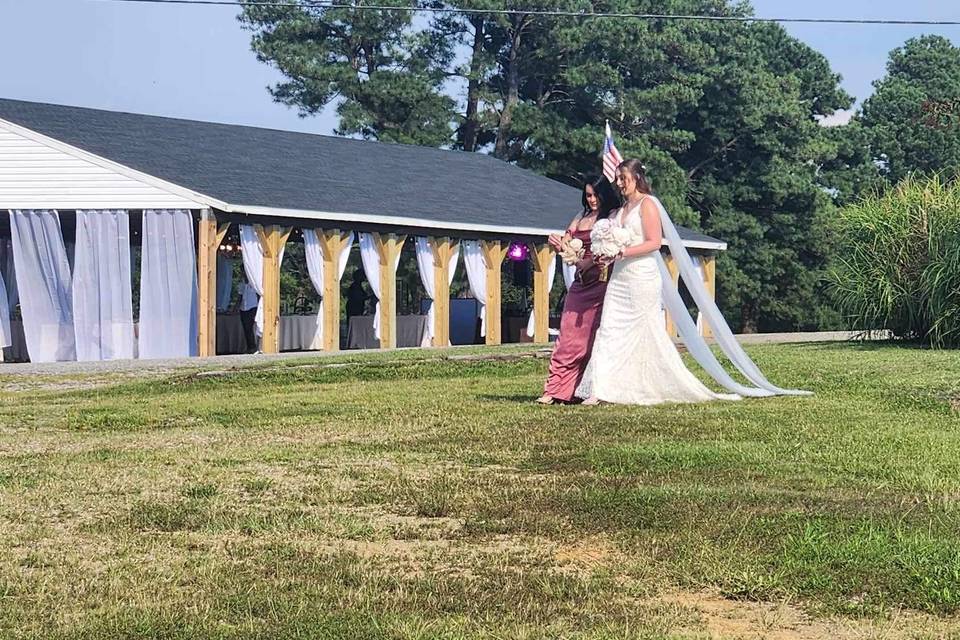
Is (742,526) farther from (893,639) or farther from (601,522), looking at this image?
(893,639)

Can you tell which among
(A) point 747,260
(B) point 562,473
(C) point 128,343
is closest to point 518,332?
(C) point 128,343

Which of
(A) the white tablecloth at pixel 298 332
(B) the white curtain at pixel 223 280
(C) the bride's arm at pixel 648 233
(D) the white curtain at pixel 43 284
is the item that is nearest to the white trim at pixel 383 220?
(A) the white tablecloth at pixel 298 332

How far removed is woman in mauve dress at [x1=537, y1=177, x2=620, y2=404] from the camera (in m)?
10.8

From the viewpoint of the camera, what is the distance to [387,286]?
26.5 metres

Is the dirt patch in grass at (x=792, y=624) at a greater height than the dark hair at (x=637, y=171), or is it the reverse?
the dark hair at (x=637, y=171)

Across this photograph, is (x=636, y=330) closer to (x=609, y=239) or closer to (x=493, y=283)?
(x=609, y=239)

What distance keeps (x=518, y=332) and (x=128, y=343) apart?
961cm

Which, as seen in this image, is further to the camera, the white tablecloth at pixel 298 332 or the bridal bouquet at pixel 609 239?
the white tablecloth at pixel 298 332

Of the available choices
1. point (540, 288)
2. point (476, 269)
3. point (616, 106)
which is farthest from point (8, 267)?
point (616, 106)

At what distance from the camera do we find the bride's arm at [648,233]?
34.5 ft

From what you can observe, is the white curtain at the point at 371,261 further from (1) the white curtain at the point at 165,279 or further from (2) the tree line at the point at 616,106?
(2) the tree line at the point at 616,106

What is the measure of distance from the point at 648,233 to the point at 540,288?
734 inches

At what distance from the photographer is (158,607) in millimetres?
3846

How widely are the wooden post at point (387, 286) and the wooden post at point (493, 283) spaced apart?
2.45 m
